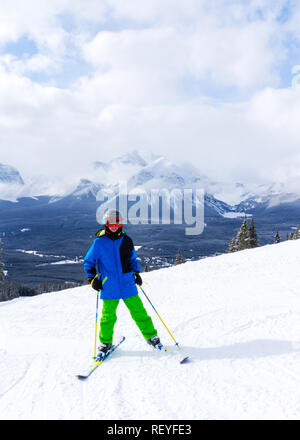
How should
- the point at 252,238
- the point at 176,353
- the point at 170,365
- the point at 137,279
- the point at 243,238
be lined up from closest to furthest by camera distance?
the point at 170,365 → the point at 176,353 → the point at 137,279 → the point at 252,238 → the point at 243,238

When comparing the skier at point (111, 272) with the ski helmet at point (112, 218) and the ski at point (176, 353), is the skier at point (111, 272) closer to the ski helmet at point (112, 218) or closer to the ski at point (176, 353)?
the ski helmet at point (112, 218)

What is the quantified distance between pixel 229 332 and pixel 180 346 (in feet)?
3.78

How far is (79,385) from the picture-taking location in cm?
404

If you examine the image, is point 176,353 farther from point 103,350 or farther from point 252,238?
point 252,238

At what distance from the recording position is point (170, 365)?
14.9ft

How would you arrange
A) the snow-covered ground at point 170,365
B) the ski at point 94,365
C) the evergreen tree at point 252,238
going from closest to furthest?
the snow-covered ground at point 170,365
the ski at point 94,365
the evergreen tree at point 252,238

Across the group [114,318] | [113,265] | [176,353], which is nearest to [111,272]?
[113,265]

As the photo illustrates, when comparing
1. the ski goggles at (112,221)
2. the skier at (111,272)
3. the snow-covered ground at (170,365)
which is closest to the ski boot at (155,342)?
the skier at (111,272)

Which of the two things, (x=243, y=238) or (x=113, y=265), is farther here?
(x=243, y=238)

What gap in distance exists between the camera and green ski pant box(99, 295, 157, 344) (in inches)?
203

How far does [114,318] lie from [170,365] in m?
1.33

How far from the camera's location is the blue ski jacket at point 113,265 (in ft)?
16.9

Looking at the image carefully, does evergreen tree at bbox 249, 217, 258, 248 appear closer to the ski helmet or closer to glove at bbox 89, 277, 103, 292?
the ski helmet
